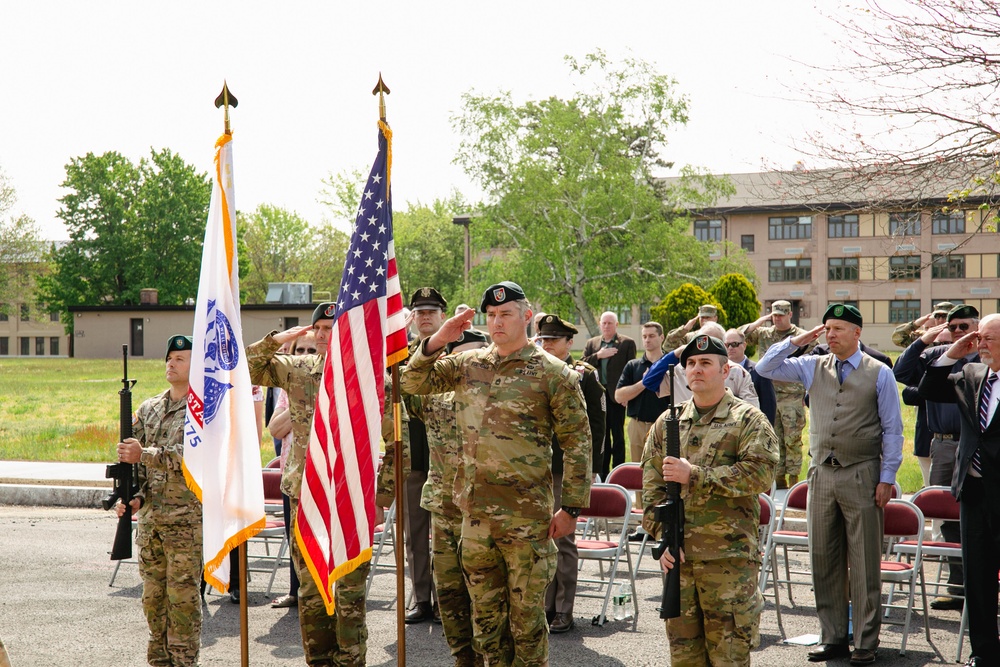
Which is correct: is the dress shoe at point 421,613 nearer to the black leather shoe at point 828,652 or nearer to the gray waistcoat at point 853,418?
the black leather shoe at point 828,652

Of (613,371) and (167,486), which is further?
(613,371)

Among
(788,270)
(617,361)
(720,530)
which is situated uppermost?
(788,270)

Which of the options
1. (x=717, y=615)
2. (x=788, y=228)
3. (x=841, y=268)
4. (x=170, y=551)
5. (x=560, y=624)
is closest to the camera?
(x=717, y=615)

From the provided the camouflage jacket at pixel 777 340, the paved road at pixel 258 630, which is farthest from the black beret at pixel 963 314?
the camouflage jacket at pixel 777 340

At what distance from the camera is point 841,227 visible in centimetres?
6594

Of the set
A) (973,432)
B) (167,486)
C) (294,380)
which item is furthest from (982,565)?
(167,486)

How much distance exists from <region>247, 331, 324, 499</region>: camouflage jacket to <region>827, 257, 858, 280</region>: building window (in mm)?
63562

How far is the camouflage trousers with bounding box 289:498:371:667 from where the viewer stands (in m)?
5.62

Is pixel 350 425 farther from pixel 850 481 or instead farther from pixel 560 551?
pixel 850 481

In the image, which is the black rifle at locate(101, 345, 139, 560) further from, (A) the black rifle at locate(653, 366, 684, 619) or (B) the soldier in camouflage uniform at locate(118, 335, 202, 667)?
(A) the black rifle at locate(653, 366, 684, 619)

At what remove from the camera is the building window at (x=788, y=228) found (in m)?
67.1

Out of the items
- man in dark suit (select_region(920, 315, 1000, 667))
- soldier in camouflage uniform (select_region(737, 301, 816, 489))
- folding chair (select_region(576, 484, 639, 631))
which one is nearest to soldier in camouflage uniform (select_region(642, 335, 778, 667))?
man in dark suit (select_region(920, 315, 1000, 667))

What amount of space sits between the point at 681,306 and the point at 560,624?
30.9m

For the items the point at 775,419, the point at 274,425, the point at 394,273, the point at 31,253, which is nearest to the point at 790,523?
the point at 775,419
